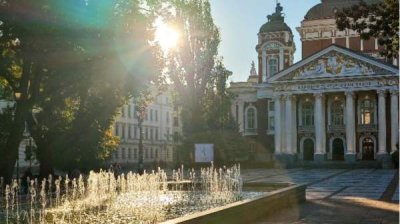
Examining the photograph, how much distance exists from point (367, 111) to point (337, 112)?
3152mm

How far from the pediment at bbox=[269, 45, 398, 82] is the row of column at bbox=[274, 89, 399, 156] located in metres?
1.98

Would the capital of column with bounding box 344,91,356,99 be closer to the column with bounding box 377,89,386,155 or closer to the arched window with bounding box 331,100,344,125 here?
the column with bounding box 377,89,386,155

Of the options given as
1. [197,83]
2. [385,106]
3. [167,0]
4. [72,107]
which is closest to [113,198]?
[167,0]

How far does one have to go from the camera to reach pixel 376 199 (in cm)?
1970

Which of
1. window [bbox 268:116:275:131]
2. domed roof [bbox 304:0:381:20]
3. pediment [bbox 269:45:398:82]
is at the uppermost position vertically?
domed roof [bbox 304:0:381:20]

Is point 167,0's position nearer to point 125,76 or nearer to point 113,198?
point 125,76

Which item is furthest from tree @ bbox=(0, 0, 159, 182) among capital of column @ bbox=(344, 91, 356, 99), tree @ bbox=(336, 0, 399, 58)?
capital of column @ bbox=(344, 91, 356, 99)

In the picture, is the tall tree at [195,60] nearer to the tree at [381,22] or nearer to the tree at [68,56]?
the tree at [68,56]

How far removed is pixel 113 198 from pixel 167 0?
8.44m

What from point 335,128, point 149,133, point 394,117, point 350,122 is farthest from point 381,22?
point 149,133

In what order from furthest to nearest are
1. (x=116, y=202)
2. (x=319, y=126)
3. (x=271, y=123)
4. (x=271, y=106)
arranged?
(x=271, y=106) → (x=271, y=123) → (x=319, y=126) → (x=116, y=202)

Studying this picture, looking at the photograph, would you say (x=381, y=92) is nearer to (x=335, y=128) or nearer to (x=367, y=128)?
(x=367, y=128)

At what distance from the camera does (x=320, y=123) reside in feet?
202

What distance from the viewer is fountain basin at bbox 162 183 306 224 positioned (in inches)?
400
